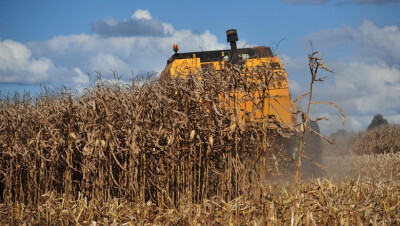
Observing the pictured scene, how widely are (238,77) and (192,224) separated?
2091 mm

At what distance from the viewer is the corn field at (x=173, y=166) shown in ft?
21.1

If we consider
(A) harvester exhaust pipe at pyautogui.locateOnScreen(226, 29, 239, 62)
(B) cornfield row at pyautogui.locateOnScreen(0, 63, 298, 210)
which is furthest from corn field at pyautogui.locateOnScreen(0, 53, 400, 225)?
(A) harvester exhaust pipe at pyautogui.locateOnScreen(226, 29, 239, 62)

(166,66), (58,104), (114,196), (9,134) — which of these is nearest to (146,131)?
(114,196)

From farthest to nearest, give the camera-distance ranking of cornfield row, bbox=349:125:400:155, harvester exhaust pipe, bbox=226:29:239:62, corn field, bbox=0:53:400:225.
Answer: cornfield row, bbox=349:125:400:155, harvester exhaust pipe, bbox=226:29:239:62, corn field, bbox=0:53:400:225

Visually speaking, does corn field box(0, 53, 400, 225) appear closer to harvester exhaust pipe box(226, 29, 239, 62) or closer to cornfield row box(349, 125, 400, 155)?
harvester exhaust pipe box(226, 29, 239, 62)

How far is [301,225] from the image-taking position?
18.8ft

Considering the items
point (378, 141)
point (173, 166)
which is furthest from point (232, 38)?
Answer: point (378, 141)

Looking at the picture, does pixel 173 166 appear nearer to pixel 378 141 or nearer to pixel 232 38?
pixel 232 38

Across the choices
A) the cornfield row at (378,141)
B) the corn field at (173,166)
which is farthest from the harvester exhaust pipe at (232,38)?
the cornfield row at (378,141)

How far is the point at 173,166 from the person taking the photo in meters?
7.55

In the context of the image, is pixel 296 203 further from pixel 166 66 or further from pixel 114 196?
pixel 166 66

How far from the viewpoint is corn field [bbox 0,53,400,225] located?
6441 mm

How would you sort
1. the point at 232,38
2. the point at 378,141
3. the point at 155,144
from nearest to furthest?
the point at 155,144, the point at 232,38, the point at 378,141

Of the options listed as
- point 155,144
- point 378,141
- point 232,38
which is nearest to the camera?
point 155,144
